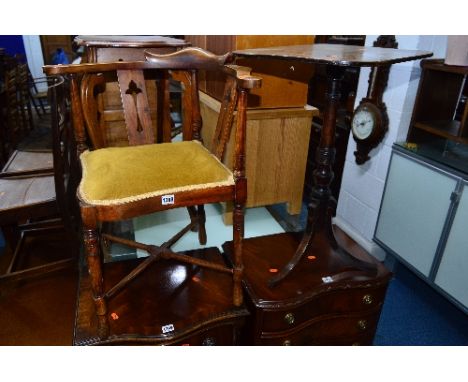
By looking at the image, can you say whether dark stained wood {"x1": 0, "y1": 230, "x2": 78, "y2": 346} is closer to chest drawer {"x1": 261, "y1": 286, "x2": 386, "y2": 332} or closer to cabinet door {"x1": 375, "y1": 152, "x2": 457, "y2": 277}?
chest drawer {"x1": 261, "y1": 286, "x2": 386, "y2": 332}

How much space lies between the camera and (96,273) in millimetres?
1116

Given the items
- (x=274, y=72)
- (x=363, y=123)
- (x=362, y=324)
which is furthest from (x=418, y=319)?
(x=274, y=72)

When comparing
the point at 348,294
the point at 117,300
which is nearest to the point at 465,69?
the point at 348,294

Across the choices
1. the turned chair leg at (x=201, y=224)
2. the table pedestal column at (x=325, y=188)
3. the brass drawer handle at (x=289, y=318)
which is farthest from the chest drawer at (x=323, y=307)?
the turned chair leg at (x=201, y=224)

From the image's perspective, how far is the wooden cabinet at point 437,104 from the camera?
185 cm

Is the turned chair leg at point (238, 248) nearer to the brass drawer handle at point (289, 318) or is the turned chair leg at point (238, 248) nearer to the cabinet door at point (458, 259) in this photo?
the brass drawer handle at point (289, 318)

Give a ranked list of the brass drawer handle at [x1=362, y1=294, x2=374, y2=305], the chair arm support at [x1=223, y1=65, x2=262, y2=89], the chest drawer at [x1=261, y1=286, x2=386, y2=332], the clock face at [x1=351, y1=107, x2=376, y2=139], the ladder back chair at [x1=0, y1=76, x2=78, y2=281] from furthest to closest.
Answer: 1. the clock face at [x1=351, y1=107, x2=376, y2=139]
2. the ladder back chair at [x1=0, y1=76, x2=78, y2=281]
3. the brass drawer handle at [x1=362, y1=294, x2=374, y2=305]
4. the chest drawer at [x1=261, y1=286, x2=386, y2=332]
5. the chair arm support at [x1=223, y1=65, x2=262, y2=89]

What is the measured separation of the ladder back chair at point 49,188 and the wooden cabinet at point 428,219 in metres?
1.66

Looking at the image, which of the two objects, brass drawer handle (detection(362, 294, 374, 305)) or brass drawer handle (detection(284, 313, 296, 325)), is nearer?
brass drawer handle (detection(284, 313, 296, 325))

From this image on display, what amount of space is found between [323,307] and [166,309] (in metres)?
0.58

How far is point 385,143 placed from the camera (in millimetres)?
2133

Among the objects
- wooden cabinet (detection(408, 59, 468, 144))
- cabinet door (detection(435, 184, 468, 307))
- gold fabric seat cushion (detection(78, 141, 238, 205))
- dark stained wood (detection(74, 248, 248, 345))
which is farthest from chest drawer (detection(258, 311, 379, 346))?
wooden cabinet (detection(408, 59, 468, 144))

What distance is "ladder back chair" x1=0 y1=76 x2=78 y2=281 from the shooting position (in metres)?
1.60

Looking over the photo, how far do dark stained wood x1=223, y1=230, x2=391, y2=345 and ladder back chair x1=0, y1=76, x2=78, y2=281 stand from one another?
0.81 metres
